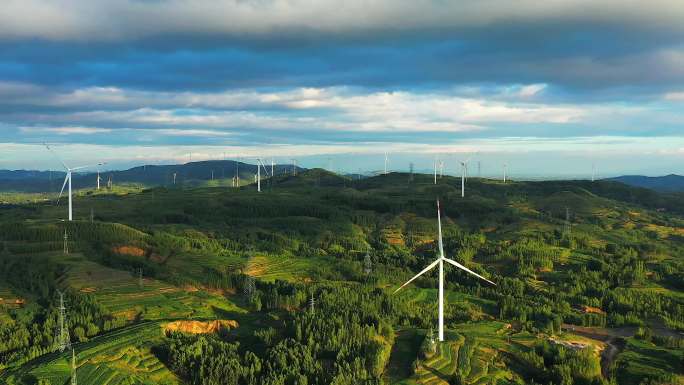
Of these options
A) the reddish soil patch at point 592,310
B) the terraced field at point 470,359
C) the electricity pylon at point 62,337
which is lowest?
the reddish soil patch at point 592,310

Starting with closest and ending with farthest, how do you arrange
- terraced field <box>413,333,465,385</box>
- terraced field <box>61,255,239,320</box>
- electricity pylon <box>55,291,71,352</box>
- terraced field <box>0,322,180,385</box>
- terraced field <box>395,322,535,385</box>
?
1. terraced field <box>0,322,180,385</box>
2. terraced field <box>413,333,465,385</box>
3. terraced field <box>395,322,535,385</box>
4. electricity pylon <box>55,291,71,352</box>
5. terraced field <box>61,255,239,320</box>

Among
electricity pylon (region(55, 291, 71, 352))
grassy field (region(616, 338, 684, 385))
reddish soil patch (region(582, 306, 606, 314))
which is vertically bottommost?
reddish soil patch (region(582, 306, 606, 314))

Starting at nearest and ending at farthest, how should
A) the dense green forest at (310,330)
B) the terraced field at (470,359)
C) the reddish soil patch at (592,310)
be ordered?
the terraced field at (470,359) → the dense green forest at (310,330) → the reddish soil patch at (592,310)

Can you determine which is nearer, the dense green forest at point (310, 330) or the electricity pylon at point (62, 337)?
the dense green forest at point (310, 330)

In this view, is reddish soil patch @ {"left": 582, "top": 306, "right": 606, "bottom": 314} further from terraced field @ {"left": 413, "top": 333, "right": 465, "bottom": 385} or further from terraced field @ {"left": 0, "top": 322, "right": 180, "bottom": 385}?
terraced field @ {"left": 0, "top": 322, "right": 180, "bottom": 385}

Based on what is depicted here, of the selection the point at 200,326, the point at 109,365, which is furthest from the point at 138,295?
the point at 109,365

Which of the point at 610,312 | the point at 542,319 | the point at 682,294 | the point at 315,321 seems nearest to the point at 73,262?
the point at 315,321

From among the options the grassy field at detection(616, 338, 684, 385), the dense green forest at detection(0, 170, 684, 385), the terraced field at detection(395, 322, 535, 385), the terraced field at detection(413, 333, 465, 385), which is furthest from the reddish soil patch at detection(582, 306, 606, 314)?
the terraced field at detection(413, 333, 465, 385)

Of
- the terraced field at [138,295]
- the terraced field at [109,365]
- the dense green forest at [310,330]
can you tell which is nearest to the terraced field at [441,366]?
the dense green forest at [310,330]

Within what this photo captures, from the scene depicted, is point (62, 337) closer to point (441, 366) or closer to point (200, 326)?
point (200, 326)

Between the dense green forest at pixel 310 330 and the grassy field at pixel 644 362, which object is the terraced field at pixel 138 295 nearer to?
the dense green forest at pixel 310 330

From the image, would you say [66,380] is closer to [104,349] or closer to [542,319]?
[104,349]
